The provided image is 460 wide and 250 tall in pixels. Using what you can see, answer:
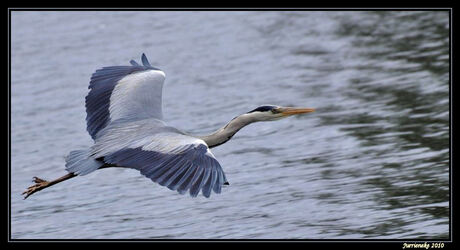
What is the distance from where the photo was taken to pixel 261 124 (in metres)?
12.8

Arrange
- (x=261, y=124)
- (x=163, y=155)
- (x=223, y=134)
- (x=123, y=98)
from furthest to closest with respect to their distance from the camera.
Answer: (x=261, y=124), (x=123, y=98), (x=223, y=134), (x=163, y=155)

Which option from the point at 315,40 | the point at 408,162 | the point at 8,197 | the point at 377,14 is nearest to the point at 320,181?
the point at 408,162

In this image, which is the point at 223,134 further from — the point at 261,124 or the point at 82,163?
the point at 261,124

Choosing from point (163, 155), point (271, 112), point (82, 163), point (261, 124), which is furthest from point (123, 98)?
point (261, 124)

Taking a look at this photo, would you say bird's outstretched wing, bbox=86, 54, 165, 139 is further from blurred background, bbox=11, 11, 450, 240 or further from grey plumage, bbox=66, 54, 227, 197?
blurred background, bbox=11, 11, 450, 240

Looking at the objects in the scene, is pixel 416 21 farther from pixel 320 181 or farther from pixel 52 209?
pixel 52 209

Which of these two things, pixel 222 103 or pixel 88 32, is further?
pixel 88 32

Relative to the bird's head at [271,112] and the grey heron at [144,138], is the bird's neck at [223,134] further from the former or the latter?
the bird's head at [271,112]

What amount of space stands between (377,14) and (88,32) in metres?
4.98

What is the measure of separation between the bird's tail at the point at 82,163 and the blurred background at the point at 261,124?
81cm

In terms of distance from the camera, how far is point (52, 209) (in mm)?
10320

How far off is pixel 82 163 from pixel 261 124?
421 cm

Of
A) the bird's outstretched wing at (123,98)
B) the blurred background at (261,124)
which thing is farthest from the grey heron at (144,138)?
the blurred background at (261,124)

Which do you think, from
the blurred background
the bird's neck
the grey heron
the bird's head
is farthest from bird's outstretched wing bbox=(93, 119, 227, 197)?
the bird's head
